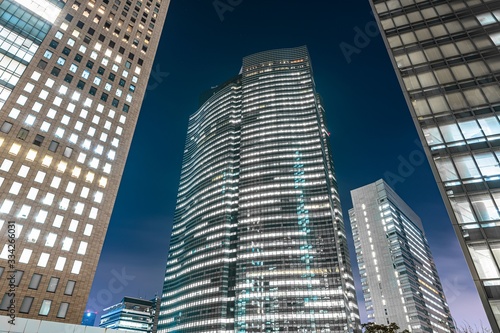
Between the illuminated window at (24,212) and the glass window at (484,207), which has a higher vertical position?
the illuminated window at (24,212)

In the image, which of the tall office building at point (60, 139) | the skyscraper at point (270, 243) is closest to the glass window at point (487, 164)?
the tall office building at point (60, 139)

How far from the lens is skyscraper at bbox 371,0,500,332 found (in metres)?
22.7

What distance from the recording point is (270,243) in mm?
155250

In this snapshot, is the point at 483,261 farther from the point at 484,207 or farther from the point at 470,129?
the point at 470,129

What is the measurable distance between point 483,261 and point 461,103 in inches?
603

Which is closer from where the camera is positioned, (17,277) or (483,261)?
(483,261)

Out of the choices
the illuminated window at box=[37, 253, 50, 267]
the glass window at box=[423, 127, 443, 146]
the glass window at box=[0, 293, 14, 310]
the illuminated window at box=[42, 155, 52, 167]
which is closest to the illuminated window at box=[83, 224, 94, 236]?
the illuminated window at box=[37, 253, 50, 267]

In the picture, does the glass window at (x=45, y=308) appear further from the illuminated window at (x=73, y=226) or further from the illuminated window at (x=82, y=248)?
the illuminated window at (x=73, y=226)

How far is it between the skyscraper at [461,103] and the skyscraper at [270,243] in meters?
125

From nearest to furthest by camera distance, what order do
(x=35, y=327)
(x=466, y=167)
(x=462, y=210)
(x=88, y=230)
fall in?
1. (x=462, y=210)
2. (x=466, y=167)
3. (x=35, y=327)
4. (x=88, y=230)

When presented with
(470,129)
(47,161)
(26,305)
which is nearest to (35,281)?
(26,305)

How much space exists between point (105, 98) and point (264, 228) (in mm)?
117443

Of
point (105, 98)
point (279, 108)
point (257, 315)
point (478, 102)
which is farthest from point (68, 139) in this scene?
point (279, 108)

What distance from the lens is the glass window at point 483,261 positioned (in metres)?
21.4
